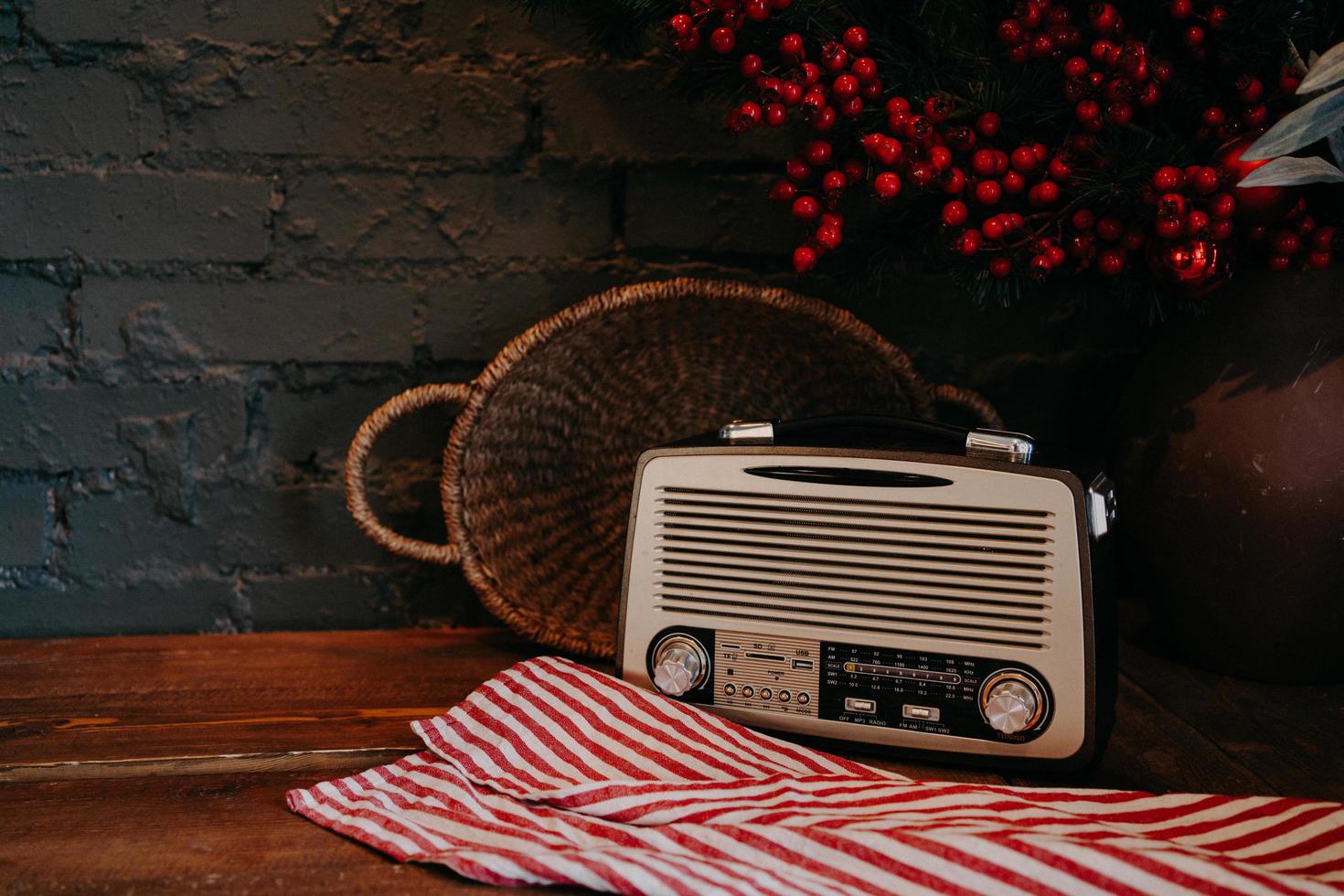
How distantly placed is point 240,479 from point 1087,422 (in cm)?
100

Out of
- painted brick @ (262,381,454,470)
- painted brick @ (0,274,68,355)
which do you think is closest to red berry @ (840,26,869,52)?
painted brick @ (262,381,454,470)

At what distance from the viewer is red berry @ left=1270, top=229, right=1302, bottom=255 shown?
0.78 meters

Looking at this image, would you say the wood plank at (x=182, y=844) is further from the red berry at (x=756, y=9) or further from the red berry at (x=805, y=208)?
the red berry at (x=756, y=9)

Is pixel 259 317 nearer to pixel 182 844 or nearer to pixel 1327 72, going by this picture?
pixel 182 844

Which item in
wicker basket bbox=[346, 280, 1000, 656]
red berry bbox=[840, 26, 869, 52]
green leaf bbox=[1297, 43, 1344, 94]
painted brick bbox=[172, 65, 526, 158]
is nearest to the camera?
green leaf bbox=[1297, 43, 1344, 94]

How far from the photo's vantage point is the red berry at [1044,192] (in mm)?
759

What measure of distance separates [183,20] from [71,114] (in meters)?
0.16

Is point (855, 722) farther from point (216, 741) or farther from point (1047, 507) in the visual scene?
point (216, 741)

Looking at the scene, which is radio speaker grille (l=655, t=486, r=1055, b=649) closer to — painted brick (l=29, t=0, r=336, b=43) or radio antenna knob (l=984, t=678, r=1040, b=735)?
radio antenna knob (l=984, t=678, r=1040, b=735)

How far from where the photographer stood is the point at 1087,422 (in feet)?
3.67

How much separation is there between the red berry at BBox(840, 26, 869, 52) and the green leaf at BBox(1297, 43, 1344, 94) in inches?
12.2

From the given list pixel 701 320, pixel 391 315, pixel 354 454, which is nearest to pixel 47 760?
pixel 354 454

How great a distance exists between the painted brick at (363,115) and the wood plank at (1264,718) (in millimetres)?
869

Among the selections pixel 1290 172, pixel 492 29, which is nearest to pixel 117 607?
pixel 492 29
